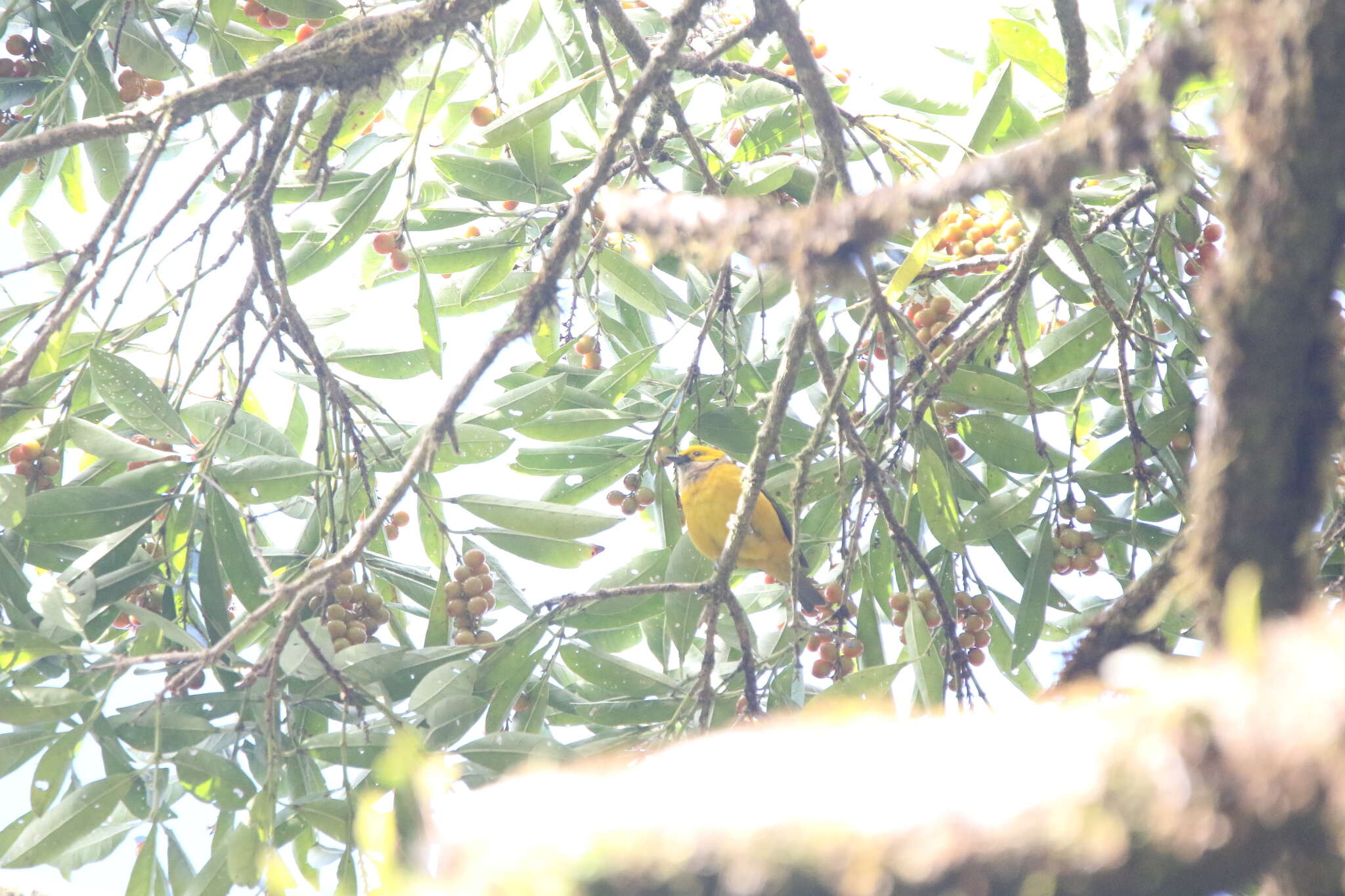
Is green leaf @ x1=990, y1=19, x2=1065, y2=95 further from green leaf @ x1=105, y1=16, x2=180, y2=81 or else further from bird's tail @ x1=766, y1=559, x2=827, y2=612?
green leaf @ x1=105, y1=16, x2=180, y2=81

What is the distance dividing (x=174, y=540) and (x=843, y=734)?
108 inches

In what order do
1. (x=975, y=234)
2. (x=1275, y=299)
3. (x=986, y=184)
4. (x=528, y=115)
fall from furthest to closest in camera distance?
(x=975, y=234) < (x=528, y=115) < (x=986, y=184) < (x=1275, y=299)

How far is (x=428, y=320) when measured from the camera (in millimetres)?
3320

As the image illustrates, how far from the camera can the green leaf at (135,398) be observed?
9.20 ft

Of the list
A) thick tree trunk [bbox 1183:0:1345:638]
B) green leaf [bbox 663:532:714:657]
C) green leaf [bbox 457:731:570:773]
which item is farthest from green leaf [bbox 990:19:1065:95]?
green leaf [bbox 457:731:570:773]

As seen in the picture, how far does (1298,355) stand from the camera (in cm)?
100

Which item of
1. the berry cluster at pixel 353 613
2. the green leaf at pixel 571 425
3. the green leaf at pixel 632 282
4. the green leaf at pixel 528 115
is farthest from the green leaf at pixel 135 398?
the green leaf at pixel 632 282

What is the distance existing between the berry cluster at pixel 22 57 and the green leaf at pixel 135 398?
1.50 meters

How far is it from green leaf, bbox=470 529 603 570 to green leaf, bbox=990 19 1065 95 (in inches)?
78.2

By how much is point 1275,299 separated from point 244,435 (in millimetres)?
3104

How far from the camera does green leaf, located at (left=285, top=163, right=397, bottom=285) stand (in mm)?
3199

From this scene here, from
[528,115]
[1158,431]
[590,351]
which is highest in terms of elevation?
[528,115]

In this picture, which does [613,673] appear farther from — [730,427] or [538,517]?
[730,427]

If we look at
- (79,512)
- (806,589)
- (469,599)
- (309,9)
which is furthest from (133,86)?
(806,589)
